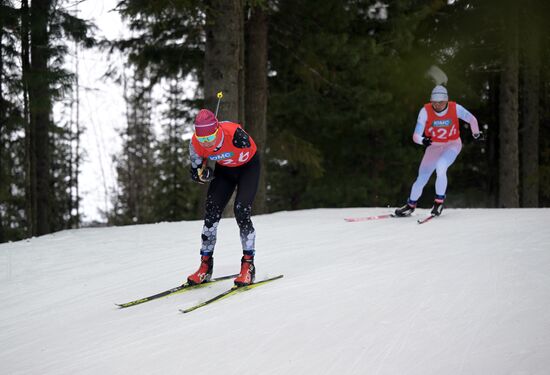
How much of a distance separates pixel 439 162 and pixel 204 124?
5173 millimetres

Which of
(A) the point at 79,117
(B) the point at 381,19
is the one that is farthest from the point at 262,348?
(A) the point at 79,117

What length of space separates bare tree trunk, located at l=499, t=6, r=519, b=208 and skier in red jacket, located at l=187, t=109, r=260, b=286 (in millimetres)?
10747

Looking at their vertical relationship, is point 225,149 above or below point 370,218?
above

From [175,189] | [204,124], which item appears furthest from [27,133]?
[175,189]

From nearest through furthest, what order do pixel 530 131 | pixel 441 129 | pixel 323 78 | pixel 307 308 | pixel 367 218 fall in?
pixel 307 308 → pixel 441 129 → pixel 367 218 → pixel 323 78 → pixel 530 131

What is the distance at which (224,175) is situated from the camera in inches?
220

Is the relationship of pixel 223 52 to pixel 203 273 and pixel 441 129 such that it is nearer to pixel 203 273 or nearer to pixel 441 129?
pixel 441 129

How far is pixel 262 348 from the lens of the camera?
3.60 meters

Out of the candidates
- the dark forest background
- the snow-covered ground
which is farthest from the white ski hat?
the dark forest background

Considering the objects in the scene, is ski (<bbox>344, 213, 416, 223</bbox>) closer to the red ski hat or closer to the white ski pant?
the white ski pant

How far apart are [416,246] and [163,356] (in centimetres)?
386

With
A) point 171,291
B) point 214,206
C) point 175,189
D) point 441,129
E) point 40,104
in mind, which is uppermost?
point 40,104

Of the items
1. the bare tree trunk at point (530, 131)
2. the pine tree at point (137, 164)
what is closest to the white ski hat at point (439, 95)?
the bare tree trunk at point (530, 131)

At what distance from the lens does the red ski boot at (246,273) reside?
5.15 m
